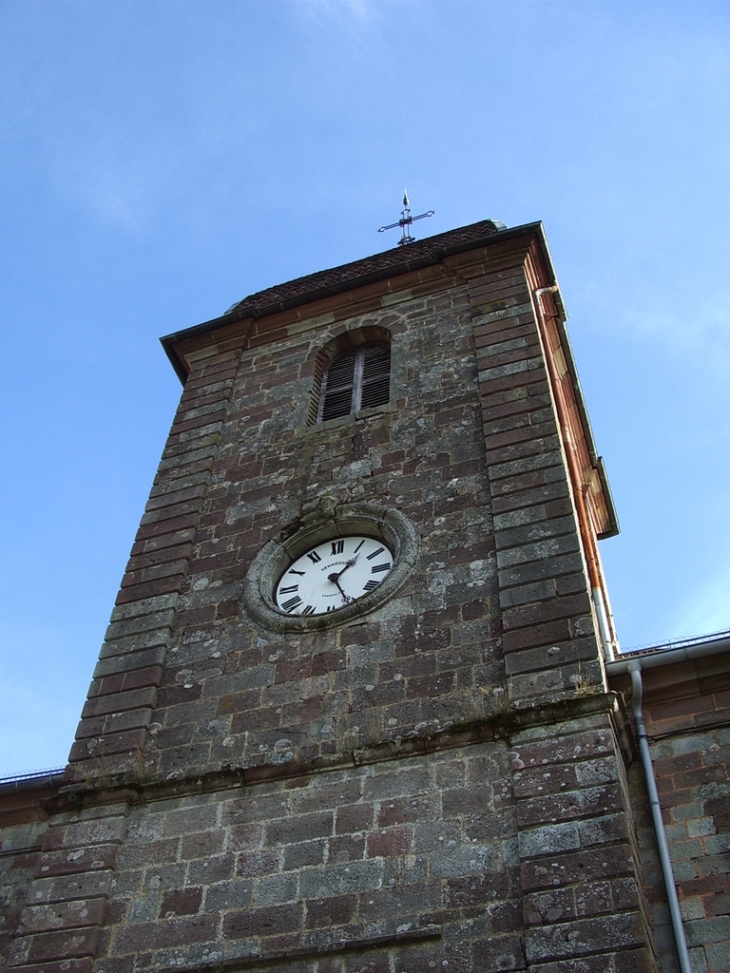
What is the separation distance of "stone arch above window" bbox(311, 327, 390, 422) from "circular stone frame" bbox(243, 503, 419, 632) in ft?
6.67

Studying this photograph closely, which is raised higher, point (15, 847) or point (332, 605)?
point (332, 605)

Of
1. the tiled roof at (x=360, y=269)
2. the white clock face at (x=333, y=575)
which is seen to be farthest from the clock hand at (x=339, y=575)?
the tiled roof at (x=360, y=269)

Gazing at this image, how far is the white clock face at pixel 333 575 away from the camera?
954 cm

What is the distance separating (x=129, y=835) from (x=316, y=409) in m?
5.72

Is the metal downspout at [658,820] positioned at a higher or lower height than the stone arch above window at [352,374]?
lower

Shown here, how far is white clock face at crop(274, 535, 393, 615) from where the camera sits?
9539 mm

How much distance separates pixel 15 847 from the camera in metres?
9.04

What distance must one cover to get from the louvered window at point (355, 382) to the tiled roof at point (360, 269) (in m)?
1.15

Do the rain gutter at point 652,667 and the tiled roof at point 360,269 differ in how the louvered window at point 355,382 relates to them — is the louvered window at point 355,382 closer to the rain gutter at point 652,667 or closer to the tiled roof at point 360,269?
the tiled roof at point 360,269

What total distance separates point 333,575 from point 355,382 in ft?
11.9

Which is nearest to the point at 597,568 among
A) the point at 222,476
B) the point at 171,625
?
the point at 222,476

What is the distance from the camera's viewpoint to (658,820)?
7387 mm

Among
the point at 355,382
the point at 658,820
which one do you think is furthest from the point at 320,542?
the point at 658,820

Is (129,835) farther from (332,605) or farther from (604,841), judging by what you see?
(604,841)
